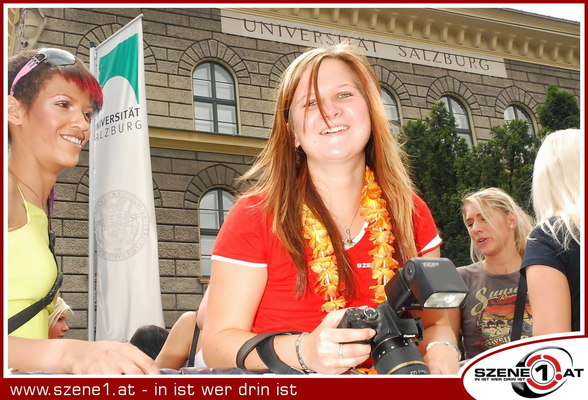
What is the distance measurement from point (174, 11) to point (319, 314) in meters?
11.6

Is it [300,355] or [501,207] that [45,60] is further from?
[501,207]

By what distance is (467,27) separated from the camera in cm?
1441

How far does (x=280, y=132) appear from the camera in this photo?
2047 millimetres

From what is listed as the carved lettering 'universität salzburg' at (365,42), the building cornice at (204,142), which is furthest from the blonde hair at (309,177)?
the carved lettering 'universität salzburg' at (365,42)

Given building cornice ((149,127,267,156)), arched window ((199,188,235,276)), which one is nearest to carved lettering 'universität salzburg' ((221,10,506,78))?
building cornice ((149,127,267,156))

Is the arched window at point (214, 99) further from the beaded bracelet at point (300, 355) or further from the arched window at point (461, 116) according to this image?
the beaded bracelet at point (300, 355)

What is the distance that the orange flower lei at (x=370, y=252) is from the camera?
69.8 inches

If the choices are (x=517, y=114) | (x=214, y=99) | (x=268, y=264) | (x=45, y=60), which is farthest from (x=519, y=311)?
(x=517, y=114)

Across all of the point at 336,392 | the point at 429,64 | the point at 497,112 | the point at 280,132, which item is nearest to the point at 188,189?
the point at 429,64

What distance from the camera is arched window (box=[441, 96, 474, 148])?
14.1m

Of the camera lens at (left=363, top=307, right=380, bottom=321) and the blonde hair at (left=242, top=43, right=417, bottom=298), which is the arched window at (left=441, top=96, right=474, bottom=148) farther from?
the camera lens at (left=363, top=307, right=380, bottom=321)

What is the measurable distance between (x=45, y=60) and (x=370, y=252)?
115 centimetres

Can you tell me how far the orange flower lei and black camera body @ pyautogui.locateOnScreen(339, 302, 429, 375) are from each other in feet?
1.09

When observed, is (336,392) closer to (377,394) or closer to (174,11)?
(377,394)
